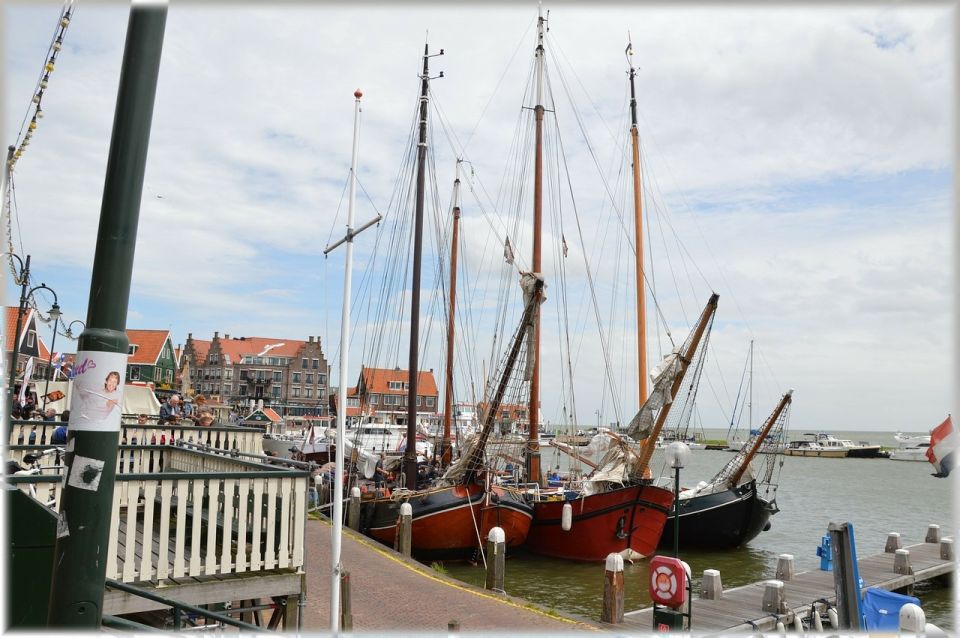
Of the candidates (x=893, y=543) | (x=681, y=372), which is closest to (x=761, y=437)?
(x=893, y=543)

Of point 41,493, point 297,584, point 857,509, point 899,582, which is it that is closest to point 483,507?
point 899,582

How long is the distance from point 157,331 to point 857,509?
70.7 meters

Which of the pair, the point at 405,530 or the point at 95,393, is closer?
the point at 95,393

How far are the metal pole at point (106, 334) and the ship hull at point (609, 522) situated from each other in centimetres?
2079

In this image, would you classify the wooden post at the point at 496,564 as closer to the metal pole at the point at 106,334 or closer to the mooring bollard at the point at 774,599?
the mooring bollard at the point at 774,599

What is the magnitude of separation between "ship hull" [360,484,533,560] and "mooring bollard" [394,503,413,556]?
937 mm

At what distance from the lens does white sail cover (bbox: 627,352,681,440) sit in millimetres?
Result: 22109

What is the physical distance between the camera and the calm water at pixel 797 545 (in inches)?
779

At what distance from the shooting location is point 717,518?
27.2 metres

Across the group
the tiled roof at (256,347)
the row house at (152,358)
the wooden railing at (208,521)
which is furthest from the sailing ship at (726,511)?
the tiled roof at (256,347)

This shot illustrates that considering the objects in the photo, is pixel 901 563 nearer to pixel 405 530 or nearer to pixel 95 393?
pixel 405 530

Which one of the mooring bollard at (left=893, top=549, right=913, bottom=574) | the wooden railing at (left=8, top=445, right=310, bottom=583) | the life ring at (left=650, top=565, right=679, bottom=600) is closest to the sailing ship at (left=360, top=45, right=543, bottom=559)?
the life ring at (left=650, top=565, right=679, bottom=600)

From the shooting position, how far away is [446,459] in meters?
28.7

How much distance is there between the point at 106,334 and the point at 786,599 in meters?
16.8
